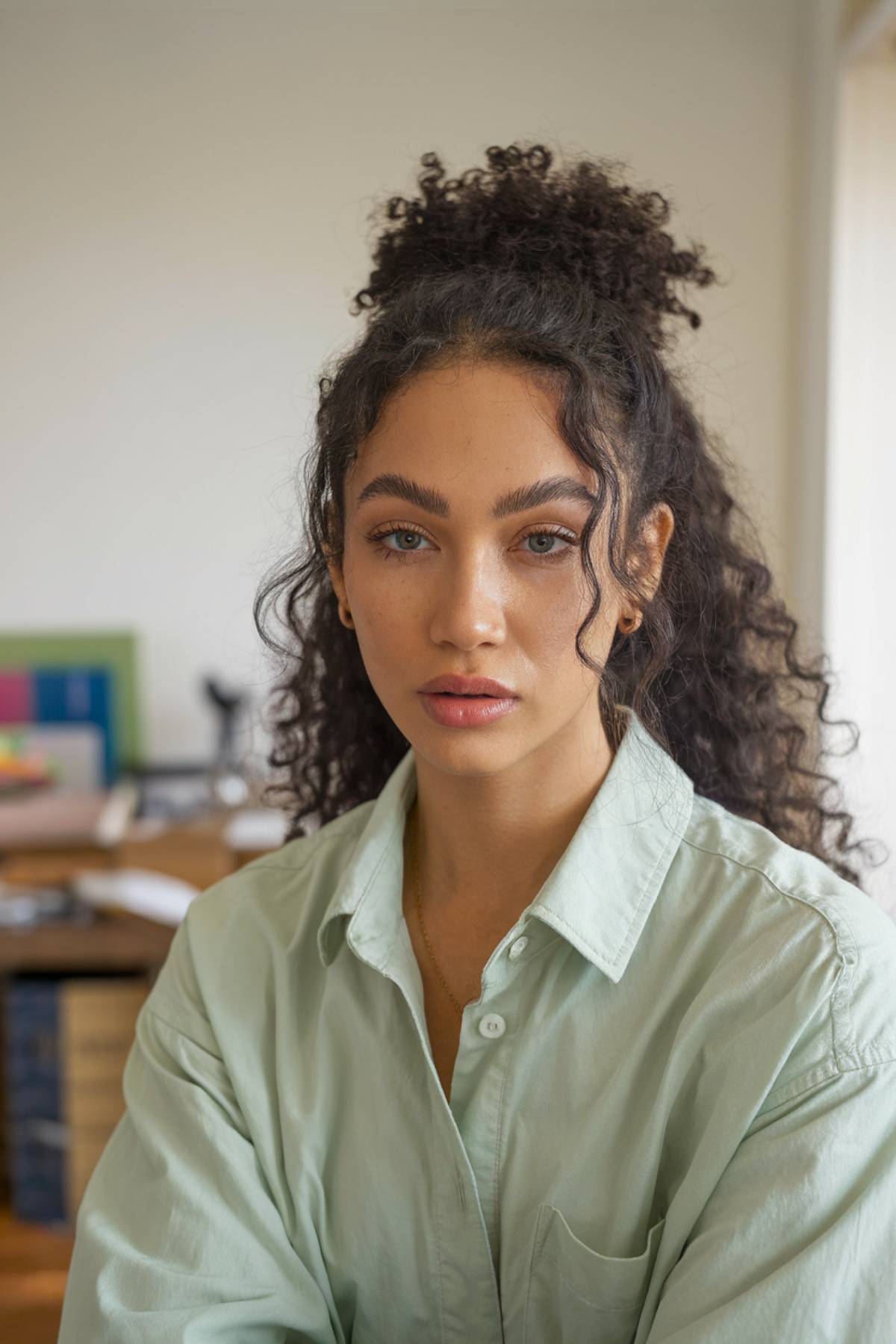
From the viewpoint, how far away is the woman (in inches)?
36.5

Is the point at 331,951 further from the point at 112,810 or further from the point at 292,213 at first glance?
the point at 292,213

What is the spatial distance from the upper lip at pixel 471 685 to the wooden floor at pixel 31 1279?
5.62 ft

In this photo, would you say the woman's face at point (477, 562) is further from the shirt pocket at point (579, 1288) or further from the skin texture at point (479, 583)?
the shirt pocket at point (579, 1288)

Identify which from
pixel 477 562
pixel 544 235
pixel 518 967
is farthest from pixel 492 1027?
pixel 544 235

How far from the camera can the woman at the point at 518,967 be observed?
3.04 ft

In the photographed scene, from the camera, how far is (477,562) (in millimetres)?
1002

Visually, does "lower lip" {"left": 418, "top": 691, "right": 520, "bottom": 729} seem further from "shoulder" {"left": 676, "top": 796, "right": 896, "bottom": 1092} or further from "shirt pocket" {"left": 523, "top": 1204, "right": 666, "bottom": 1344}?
"shirt pocket" {"left": 523, "top": 1204, "right": 666, "bottom": 1344}

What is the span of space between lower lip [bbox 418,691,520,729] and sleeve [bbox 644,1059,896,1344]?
345mm

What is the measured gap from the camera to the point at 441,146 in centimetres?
298

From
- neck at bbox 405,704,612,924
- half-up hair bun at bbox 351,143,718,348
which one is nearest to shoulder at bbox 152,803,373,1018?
neck at bbox 405,704,612,924

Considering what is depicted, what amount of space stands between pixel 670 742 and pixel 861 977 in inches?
15.6

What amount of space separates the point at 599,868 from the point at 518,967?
102 millimetres

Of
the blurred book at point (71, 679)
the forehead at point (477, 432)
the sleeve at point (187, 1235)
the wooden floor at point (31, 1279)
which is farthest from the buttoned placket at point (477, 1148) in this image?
the blurred book at point (71, 679)

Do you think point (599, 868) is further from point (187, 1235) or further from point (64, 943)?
point (64, 943)
